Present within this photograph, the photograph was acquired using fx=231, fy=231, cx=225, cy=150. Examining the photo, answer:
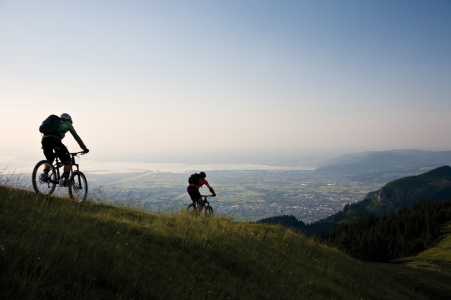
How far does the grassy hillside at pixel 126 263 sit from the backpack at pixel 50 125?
2.24 metres

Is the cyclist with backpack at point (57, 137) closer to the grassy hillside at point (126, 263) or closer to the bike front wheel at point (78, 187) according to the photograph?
the bike front wheel at point (78, 187)

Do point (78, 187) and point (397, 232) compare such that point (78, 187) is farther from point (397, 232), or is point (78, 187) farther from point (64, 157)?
point (397, 232)

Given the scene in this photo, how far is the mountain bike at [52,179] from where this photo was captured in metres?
8.29

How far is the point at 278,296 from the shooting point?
20.0 ft

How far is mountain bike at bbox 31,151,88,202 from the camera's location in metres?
8.29

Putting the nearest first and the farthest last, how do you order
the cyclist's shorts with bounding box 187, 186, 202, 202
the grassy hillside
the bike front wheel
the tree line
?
1. the grassy hillside
2. the bike front wheel
3. the cyclist's shorts with bounding box 187, 186, 202, 202
4. the tree line

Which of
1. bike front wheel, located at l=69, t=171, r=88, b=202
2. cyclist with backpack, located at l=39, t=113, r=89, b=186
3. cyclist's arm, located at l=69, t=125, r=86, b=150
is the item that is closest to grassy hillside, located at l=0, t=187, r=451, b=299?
bike front wheel, located at l=69, t=171, r=88, b=202

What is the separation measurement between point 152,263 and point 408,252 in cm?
11103

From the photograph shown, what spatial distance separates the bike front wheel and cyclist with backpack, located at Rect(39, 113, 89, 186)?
0.43 metres

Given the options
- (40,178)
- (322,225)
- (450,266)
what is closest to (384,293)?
(40,178)

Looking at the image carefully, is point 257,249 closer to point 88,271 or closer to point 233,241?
point 233,241

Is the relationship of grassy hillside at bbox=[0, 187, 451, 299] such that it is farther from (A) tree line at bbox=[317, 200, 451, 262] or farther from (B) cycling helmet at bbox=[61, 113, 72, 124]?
(A) tree line at bbox=[317, 200, 451, 262]

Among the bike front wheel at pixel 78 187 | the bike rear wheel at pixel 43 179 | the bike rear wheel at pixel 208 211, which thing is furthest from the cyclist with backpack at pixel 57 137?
the bike rear wheel at pixel 208 211

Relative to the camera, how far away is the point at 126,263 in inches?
190
